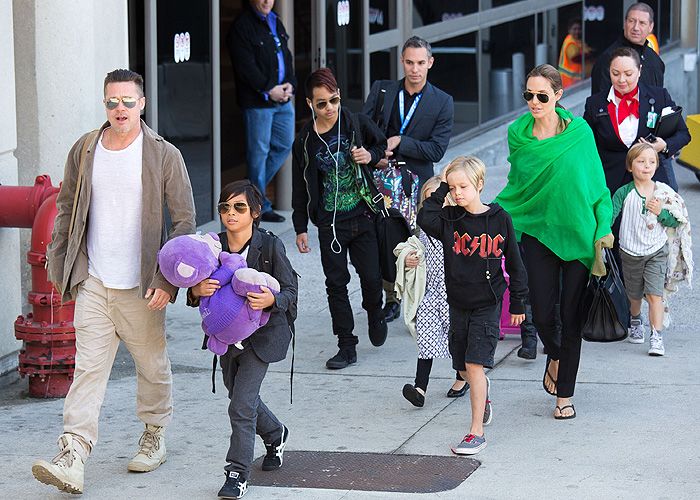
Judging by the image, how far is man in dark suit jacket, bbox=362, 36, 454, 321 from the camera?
324 inches

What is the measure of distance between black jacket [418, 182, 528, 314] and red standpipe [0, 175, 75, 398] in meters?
2.12

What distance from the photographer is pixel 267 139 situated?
1148 centimetres

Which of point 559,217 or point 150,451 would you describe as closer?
point 150,451

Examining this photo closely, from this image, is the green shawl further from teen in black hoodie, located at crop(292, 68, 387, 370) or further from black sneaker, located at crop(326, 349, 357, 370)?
black sneaker, located at crop(326, 349, 357, 370)

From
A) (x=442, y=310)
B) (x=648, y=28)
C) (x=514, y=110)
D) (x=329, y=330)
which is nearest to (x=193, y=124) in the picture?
(x=329, y=330)

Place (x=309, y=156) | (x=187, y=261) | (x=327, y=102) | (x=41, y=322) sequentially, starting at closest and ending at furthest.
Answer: (x=187, y=261)
(x=41, y=322)
(x=327, y=102)
(x=309, y=156)

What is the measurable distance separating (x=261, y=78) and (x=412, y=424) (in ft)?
17.1

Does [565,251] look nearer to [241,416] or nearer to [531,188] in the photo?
[531,188]

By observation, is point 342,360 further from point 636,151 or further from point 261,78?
point 261,78

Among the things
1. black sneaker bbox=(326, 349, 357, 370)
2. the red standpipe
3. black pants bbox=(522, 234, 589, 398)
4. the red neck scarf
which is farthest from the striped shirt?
the red standpipe

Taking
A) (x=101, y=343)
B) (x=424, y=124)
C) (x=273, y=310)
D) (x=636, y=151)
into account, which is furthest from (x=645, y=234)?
(x=101, y=343)

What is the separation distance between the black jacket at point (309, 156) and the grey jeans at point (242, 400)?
2151 mm

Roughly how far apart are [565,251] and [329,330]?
2.50 metres

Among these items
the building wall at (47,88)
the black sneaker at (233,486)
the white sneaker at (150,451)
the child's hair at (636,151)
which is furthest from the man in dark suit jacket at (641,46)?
the black sneaker at (233,486)
